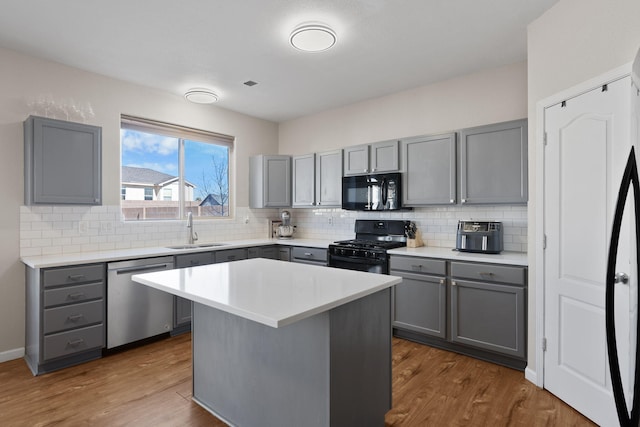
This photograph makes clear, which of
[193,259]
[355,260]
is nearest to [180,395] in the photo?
[193,259]

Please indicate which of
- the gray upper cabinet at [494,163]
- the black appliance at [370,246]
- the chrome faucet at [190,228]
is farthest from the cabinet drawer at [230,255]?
the gray upper cabinet at [494,163]

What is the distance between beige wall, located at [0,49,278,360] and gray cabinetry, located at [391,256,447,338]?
10.1 ft

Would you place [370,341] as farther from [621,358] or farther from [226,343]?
[621,358]

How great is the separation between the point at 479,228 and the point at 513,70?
5.02 ft

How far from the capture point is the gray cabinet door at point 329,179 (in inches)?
173

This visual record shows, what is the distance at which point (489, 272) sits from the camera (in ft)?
9.42

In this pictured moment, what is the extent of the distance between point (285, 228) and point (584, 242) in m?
3.57

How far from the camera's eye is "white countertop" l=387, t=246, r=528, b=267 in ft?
9.20

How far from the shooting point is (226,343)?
2043mm

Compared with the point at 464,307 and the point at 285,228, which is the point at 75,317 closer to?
the point at 285,228

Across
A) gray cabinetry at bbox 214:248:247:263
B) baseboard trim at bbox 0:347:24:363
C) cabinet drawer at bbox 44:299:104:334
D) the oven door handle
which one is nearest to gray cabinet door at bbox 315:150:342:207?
the oven door handle

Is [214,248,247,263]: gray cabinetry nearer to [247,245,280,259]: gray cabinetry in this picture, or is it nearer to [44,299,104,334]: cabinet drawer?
[247,245,280,259]: gray cabinetry

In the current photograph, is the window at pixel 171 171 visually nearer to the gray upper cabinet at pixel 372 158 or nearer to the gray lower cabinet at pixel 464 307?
the gray upper cabinet at pixel 372 158

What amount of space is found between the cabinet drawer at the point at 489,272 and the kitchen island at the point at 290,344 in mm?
1317
